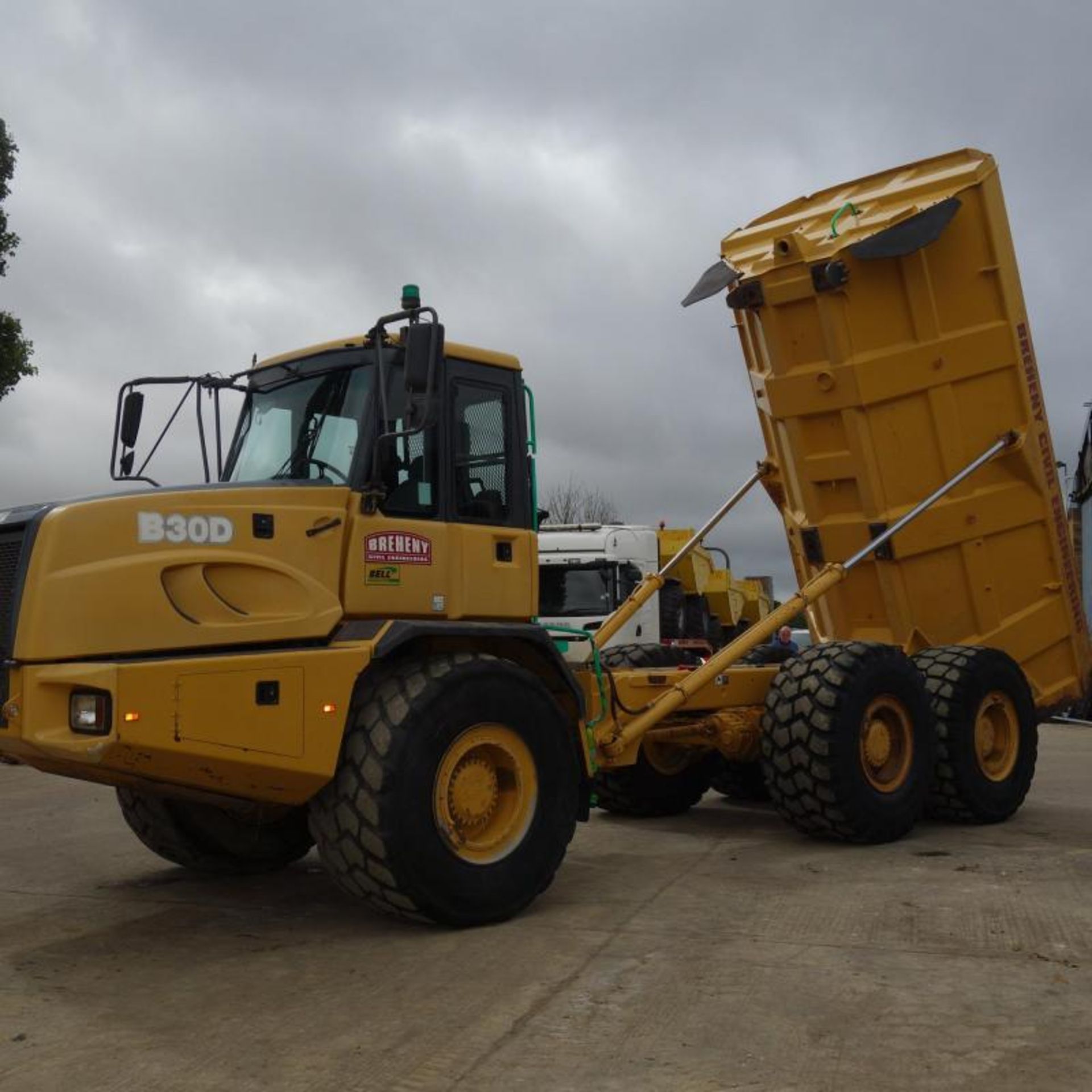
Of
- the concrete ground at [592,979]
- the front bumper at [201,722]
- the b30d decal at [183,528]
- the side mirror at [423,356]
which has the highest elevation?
the side mirror at [423,356]

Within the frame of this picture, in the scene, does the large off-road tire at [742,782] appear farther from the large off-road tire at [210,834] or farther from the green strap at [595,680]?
the large off-road tire at [210,834]

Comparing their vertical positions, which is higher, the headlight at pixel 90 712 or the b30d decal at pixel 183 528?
the b30d decal at pixel 183 528

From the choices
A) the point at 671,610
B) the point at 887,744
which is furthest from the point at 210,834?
the point at 671,610

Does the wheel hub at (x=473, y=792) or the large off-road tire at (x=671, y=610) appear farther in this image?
the large off-road tire at (x=671, y=610)

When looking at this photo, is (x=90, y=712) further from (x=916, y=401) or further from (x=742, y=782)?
(x=742, y=782)

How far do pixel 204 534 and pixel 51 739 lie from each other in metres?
1.02

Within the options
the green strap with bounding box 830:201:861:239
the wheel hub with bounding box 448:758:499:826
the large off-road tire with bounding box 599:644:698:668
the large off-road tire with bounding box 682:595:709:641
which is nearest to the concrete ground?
the wheel hub with bounding box 448:758:499:826

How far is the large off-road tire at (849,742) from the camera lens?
7.27 meters

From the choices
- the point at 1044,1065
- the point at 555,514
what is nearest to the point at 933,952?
the point at 1044,1065

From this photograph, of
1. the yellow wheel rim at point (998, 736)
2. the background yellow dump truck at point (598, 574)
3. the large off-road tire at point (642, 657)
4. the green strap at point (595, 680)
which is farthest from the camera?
the background yellow dump truck at point (598, 574)

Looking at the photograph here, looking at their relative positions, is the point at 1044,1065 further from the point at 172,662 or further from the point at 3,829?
the point at 3,829

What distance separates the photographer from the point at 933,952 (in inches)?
195

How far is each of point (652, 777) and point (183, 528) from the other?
15.6ft

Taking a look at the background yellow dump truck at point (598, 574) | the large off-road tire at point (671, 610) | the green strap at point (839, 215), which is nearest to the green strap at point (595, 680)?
the green strap at point (839, 215)
